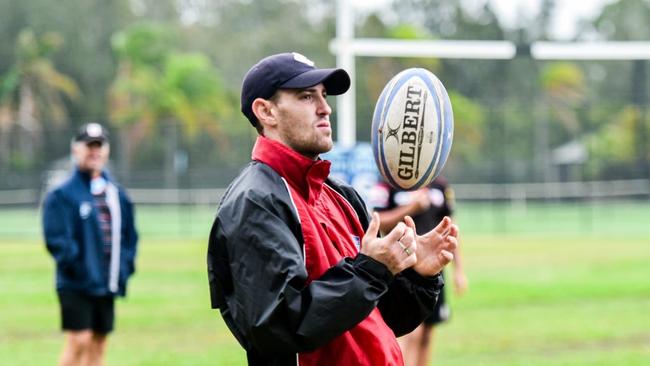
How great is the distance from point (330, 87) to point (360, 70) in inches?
1936

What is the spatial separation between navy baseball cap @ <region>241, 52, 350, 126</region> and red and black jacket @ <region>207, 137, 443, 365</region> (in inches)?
6.6

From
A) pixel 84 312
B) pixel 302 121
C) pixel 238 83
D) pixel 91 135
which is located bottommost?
pixel 238 83

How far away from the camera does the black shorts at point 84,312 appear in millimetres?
8148

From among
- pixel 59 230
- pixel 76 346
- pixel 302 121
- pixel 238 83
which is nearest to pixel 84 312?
pixel 76 346

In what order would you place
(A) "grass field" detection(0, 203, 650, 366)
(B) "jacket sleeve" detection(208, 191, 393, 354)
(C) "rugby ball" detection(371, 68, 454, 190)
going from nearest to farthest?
(B) "jacket sleeve" detection(208, 191, 393, 354)
(C) "rugby ball" detection(371, 68, 454, 190)
(A) "grass field" detection(0, 203, 650, 366)

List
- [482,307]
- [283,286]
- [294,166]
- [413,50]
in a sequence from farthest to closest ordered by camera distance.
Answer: [413,50]
[482,307]
[294,166]
[283,286]

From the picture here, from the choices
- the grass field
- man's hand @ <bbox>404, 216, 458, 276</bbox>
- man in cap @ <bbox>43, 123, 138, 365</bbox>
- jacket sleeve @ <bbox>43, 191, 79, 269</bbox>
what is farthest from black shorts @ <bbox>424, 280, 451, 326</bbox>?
man's hand @ <bbox>404, 216, 458, 276</bbox>

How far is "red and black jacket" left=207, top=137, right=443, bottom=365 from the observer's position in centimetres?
338

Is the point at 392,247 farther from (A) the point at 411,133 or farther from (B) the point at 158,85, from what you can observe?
(B) the point at 158,85

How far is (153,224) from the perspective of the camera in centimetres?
3347

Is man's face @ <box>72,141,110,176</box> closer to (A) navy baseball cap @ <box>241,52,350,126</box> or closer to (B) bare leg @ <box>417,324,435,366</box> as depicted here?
(B) bare leg @ <box>417,324,435,366</box>

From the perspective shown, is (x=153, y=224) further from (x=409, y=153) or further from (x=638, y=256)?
(x=409, y=153)

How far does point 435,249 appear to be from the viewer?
12.9 feet

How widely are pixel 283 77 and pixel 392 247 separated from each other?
2.23 feet
